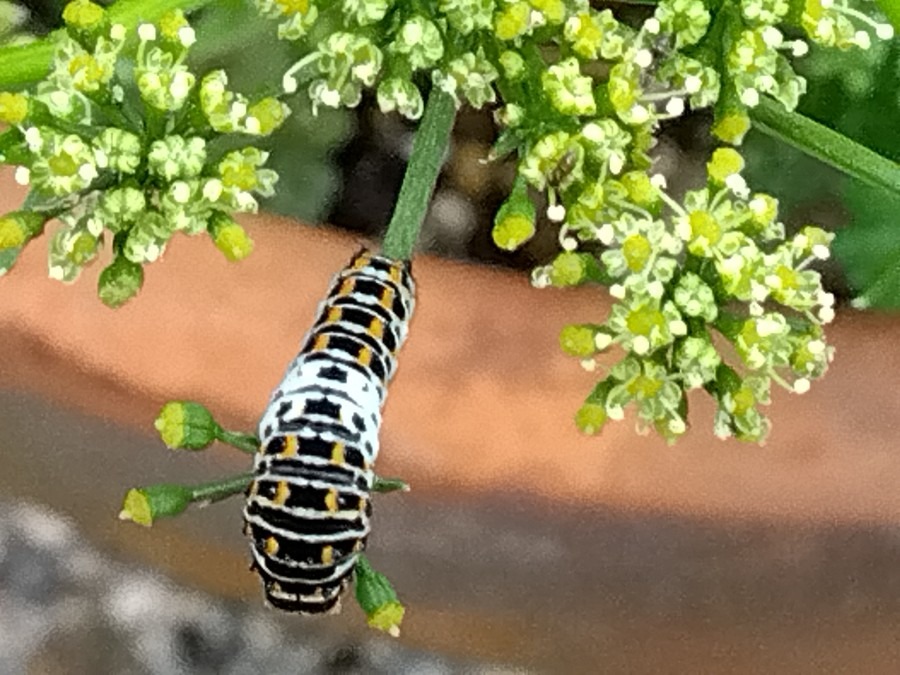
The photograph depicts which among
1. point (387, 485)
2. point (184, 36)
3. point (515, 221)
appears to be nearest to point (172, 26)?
point (184, 36)

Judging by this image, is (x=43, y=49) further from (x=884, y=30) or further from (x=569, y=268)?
(x=884, y=30)

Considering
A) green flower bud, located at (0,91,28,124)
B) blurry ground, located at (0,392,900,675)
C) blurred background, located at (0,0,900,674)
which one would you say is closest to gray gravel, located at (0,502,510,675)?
blurry ground, located at (0,392,900,675)

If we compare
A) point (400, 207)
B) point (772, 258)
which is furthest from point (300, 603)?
point (772, 258)

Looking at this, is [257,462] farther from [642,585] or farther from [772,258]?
[642,585]

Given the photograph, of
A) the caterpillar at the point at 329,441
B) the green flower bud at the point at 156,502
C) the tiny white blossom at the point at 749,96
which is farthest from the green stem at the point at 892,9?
the green flower bud at the point at 156,502

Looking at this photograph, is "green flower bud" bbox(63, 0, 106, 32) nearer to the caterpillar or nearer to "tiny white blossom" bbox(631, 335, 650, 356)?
the caterpillar

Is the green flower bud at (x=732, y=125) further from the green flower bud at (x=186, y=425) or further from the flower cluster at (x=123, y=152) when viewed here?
the green flower bud at (x=186, y=425)
